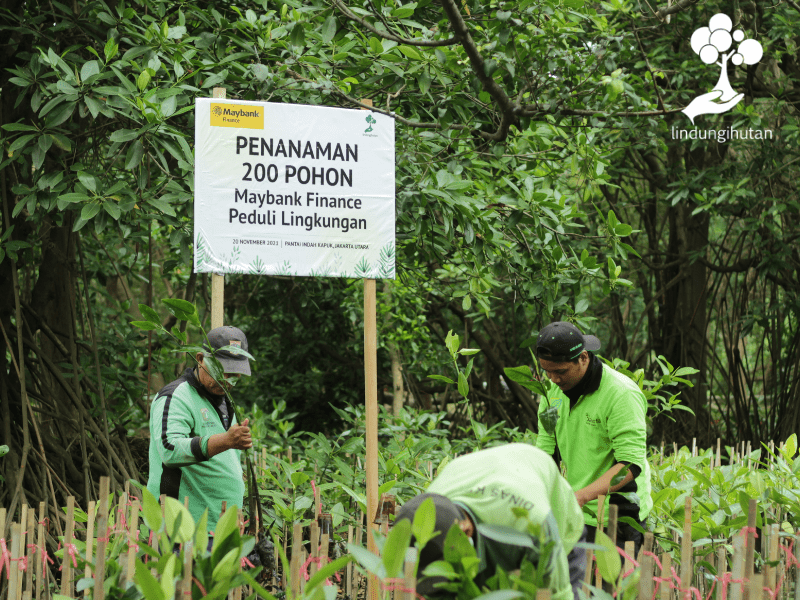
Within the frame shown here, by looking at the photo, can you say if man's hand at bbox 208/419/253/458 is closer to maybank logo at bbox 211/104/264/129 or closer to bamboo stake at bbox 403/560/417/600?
maybank logo at bbox 211/104/264/129

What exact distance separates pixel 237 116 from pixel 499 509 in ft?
5.82

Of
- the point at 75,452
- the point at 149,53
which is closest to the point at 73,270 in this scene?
the point at 75,452

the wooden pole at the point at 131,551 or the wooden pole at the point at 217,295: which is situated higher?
the wooden pole at the point at 217,295

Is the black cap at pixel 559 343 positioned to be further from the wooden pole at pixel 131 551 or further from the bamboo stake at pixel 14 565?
the bamboo stake at pixel 14 565

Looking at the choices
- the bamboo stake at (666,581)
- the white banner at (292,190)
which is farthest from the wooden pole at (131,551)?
the bamboo stake at (666,581)

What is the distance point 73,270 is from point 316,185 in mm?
2496

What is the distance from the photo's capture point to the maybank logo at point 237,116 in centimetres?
273

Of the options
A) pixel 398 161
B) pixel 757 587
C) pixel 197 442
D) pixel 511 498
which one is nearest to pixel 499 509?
pixel 511 498

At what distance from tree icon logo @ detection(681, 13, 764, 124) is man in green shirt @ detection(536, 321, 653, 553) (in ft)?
11.9

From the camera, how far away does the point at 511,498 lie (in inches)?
59.4

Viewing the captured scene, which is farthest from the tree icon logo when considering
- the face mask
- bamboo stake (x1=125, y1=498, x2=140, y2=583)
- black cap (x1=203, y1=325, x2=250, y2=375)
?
bamboo stake (x1=125, y1=498, x2=140, y2=583)

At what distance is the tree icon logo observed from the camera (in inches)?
225

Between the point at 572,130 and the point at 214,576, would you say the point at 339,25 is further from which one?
the point at 214,576

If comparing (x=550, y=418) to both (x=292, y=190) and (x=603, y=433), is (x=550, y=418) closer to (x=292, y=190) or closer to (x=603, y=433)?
(x=603, y=433)
